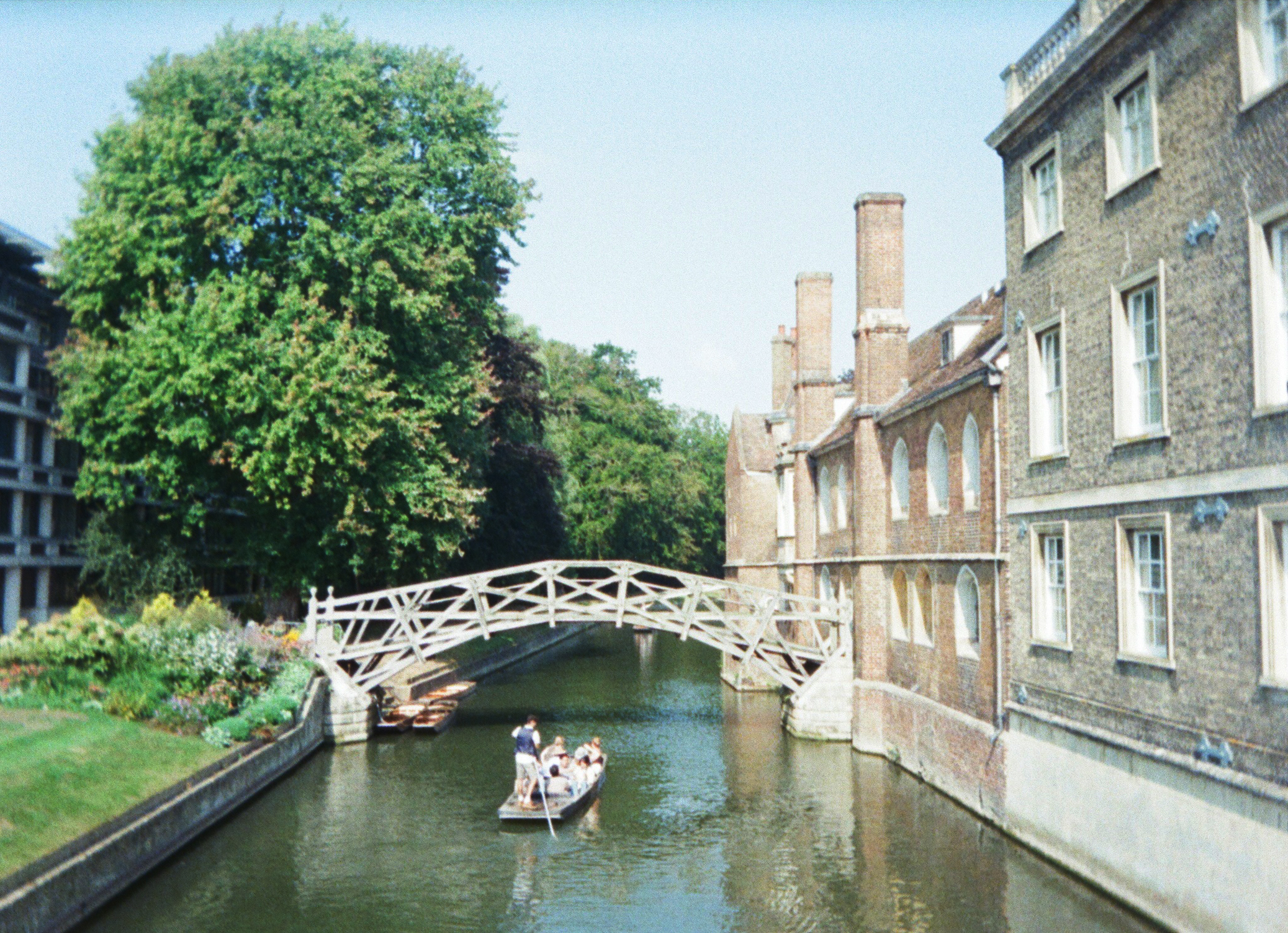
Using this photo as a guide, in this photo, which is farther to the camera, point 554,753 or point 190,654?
point 190,654

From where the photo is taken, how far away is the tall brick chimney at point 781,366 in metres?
42.4

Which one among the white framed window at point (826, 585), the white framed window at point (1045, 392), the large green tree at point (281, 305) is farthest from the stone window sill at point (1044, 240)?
the large green tree at point (281, 305)

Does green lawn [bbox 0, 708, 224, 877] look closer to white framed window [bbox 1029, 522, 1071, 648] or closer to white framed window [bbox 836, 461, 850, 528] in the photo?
white framed window [bbox 1029, 522, 1071, 648]

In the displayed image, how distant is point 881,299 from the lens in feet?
84.7

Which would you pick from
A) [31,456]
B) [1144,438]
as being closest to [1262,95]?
[1144,438]

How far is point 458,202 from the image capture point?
3106 centimetres

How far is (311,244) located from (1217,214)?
20.5m

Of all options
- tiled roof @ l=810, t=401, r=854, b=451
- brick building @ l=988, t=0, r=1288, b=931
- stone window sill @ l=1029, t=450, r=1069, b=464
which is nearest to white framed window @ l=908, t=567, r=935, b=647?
tiled roof @ l=810, t=401, r=854, b=451

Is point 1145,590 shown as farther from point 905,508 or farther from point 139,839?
point 139,839

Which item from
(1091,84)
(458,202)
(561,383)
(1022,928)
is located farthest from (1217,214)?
(561,383)

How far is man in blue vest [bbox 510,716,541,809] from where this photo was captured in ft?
63.8

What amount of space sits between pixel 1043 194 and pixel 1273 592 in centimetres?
759

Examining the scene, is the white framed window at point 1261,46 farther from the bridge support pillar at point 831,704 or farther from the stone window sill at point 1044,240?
the bridge support pillar at point 831,704

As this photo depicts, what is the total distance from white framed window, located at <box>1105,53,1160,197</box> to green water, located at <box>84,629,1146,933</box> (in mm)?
8635
